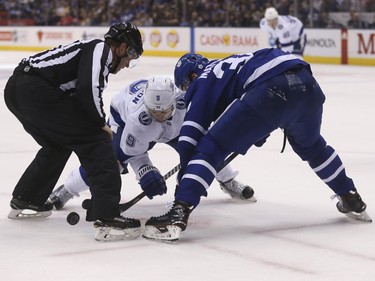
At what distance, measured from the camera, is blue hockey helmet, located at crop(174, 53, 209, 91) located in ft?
14.7

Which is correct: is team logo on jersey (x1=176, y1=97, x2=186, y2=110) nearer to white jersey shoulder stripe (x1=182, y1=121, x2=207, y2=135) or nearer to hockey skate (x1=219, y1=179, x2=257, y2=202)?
white jersey shoulder stripe (x1=182, y1=121, x2=207, y2=135)

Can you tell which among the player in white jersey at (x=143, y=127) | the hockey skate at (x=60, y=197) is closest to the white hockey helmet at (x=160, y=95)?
the player in white jersey at (x=143, y=127)

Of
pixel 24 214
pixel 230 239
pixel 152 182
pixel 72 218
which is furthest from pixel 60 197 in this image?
pixel 230 239

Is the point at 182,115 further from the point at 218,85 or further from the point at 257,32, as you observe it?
the point at 257,32

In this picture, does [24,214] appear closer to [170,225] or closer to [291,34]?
[170,225]

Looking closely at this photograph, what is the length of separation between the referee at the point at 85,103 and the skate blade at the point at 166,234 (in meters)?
0.09

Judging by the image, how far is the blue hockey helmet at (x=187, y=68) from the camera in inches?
176

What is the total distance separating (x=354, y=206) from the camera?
14.8 feet

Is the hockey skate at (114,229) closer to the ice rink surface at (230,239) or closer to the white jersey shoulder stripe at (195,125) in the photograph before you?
the ice rink surface at (230,239)

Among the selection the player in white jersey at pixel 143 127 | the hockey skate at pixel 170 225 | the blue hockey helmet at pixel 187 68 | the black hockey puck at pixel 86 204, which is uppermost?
the blue hockey helmet at pixel 187 68

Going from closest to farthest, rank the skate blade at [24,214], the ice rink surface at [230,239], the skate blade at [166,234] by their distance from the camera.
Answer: the ice rink surface at [230,239] → the skate blade at [166,234] → the skate blade at [24,214]

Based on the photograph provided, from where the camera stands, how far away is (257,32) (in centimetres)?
1884

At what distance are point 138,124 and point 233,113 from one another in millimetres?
583

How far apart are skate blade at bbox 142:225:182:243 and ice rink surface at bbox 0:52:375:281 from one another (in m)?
0.03
